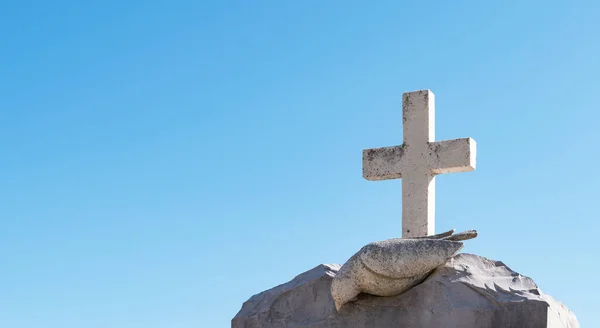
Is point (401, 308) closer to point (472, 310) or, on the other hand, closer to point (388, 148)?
point (472, 310)

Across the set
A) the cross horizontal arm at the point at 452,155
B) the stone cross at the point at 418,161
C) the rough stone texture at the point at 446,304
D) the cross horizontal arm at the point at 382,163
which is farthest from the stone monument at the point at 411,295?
the cross horizontal arm at the point at 452,155

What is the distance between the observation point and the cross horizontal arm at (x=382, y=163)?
8.52m

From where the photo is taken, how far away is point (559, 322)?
20.3 ft

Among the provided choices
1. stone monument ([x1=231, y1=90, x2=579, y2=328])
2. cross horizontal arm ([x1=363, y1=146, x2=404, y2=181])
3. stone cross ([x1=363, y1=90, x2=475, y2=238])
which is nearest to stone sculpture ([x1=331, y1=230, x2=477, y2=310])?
stone monument ([x1=231, y1=90, x2=579, y2=328])

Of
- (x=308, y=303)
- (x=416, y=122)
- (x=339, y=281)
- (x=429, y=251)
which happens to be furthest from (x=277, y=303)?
(x=416, y=122)

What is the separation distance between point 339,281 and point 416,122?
258 cm

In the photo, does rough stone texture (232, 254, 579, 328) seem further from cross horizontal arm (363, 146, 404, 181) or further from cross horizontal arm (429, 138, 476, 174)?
cross horizontal arm (429, 138, 476, 174)

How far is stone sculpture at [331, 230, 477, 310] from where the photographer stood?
623 centimetres

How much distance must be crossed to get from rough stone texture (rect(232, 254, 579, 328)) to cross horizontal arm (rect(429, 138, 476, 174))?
1.88 meters

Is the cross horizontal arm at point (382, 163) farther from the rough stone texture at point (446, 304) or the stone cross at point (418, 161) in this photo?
the rough stone texture at point (446, 304)

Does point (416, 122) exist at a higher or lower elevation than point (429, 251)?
higher

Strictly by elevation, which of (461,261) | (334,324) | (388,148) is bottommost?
(334,324)

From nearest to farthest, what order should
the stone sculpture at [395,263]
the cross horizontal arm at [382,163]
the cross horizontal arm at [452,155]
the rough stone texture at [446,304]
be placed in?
1. the rough stone texture at [446,304]
2. the stone sculpture at [395,263]
3. the cross horizontal arm at [452,155]
4. the cross horizontal arm at [382,163]

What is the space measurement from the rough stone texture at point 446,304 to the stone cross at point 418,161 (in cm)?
156
